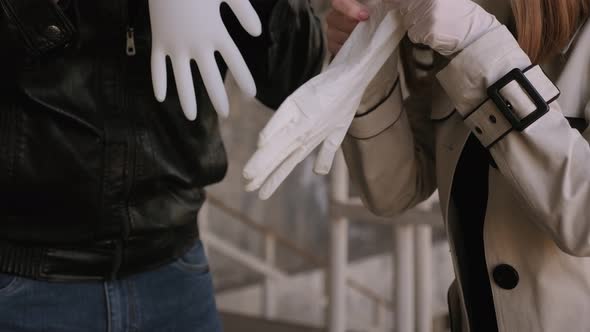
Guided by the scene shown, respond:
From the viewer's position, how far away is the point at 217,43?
34.8 inches

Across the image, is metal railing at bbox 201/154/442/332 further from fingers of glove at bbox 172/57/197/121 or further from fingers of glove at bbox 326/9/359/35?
fingers of glove at bbox 172/57/197/121

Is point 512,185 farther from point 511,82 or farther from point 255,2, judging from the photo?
point 255,2

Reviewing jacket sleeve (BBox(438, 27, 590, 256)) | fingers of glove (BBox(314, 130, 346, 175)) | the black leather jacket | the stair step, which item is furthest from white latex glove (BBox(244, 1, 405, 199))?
the stair step

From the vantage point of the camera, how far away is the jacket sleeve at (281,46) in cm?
114

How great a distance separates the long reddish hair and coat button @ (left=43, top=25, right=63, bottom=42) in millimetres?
605

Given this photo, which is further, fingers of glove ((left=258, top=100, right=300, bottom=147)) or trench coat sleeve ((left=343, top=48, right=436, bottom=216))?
trench coat sleeve ((left=343, top=48, right=436, bottom=216))

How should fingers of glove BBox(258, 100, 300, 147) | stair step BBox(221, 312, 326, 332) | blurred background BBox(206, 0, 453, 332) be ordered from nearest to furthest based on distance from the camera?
fingers of glove BBox(258, 100, 300, 147), stair step BBox(221, 312, 326, 332), blurred background BBox(206, 0, 453, 332)

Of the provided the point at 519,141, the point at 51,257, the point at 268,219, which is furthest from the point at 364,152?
the point at 268,219

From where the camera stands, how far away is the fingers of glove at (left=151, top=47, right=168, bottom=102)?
885 millimetres

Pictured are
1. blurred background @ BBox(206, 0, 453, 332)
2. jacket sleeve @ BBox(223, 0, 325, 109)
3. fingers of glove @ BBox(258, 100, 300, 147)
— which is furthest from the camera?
blurred background @ BBox(206, 0, 453, 332)

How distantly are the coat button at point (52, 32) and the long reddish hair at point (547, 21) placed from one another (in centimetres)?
60

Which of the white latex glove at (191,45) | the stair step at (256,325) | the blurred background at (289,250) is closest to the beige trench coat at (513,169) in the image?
the white latex glove at (191,45)

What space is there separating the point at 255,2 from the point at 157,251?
42 cm

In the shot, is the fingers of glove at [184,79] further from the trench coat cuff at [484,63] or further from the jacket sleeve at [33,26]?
the trench coat cuff at [484,63]
